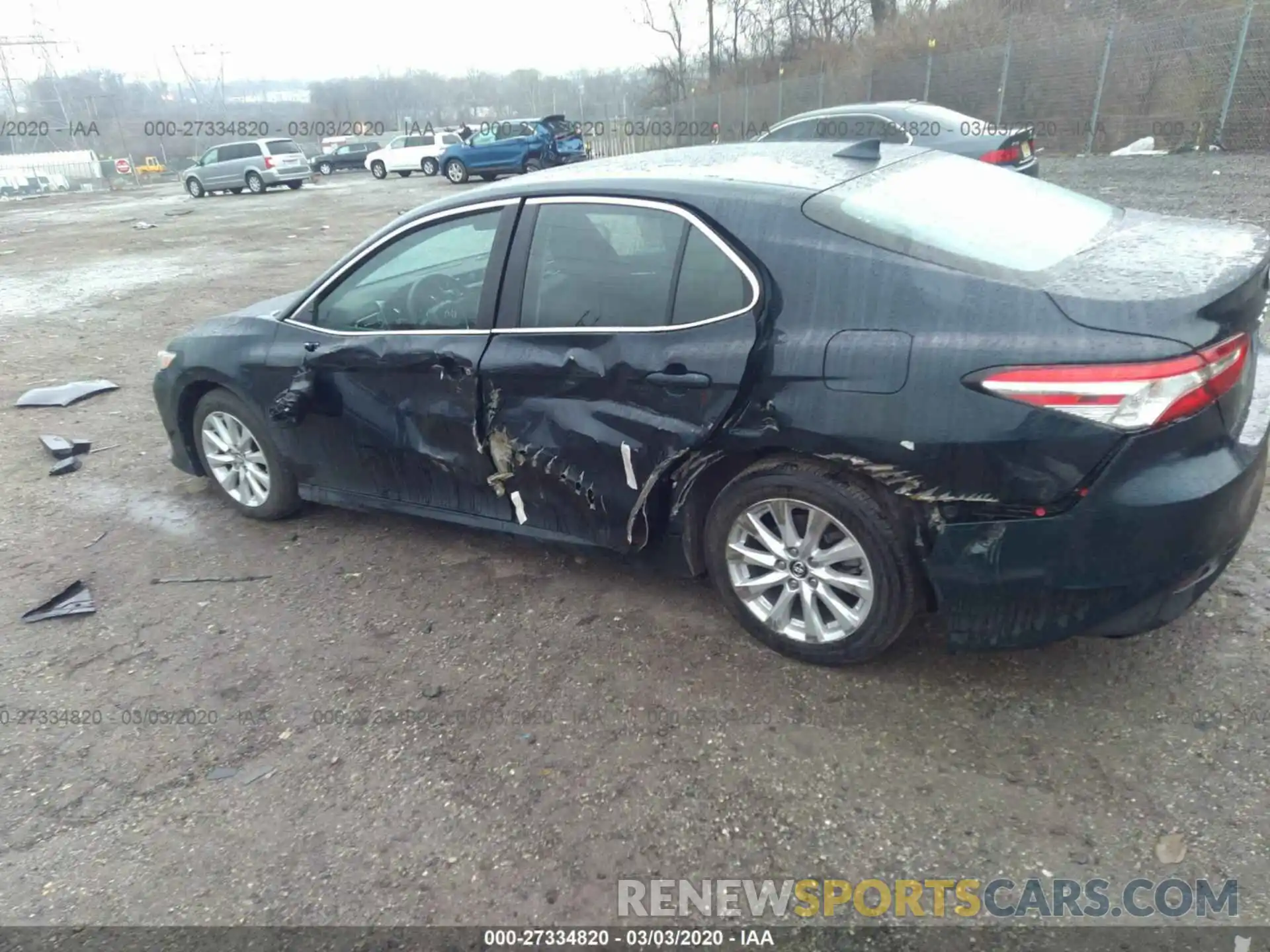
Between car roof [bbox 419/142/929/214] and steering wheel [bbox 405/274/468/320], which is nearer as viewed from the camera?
car roof [bbox 419/142/929/214]

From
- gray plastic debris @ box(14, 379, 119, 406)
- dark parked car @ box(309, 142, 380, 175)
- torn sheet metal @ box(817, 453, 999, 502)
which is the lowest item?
dark parked car @ box(309, 142, 380, 175)

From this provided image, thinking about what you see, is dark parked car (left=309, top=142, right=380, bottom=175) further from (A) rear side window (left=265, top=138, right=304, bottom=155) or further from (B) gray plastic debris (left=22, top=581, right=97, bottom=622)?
(B) gray plastic debris (left=22, top=581, right=97, bottom=622)

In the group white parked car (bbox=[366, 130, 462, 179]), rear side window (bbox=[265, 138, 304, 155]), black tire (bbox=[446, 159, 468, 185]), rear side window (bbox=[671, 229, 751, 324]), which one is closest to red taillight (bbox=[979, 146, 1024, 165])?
rear side window (bbox=[671, 229, 751, 324])

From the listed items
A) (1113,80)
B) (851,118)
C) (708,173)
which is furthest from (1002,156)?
(1113,80)

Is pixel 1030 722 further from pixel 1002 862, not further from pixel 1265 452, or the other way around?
pixel 1265 452

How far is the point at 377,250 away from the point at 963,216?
2494 mm

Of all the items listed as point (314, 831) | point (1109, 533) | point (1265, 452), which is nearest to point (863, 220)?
point (1109, 533)

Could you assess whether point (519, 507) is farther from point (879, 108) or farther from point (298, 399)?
point (879, 108)

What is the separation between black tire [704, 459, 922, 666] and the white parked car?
3113cm

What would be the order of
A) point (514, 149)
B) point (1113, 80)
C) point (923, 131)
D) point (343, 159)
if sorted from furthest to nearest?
point (343, 159) < point (514, 149) < point (1113, 80) < point (923, 131)

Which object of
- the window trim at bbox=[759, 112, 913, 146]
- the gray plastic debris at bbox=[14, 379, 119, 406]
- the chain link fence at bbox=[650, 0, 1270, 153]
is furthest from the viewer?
the chain link fence at bbox=[650, 0, 1270, 153]

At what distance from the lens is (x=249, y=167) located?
95.7ft

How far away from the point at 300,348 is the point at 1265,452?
386 cm

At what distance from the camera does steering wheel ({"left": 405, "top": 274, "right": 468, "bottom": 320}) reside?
12.4 ft
